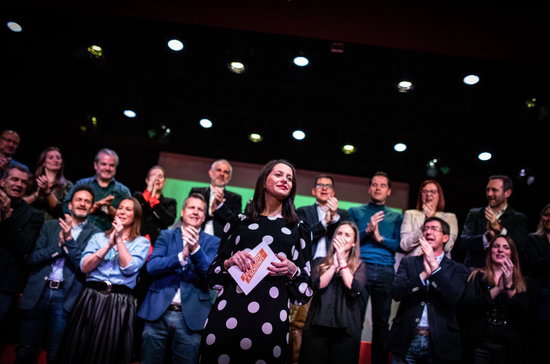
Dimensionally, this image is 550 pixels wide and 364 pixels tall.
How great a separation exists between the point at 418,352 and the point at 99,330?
2.41 meters

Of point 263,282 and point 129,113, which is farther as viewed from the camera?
Answer: point 129,113

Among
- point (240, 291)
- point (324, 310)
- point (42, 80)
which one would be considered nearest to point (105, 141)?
point (42, 80)

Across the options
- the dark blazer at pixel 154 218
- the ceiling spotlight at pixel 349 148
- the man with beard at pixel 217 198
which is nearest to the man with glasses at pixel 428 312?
the man with beard at pixel 217 198

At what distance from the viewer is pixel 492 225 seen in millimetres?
4328

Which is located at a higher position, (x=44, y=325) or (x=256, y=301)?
(x=256, y=301)

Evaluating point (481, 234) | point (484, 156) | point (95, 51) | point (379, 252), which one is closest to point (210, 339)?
point (379, 252)

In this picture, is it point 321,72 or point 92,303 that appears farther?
point 321,72

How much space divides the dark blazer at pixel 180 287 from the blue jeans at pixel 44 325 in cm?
70

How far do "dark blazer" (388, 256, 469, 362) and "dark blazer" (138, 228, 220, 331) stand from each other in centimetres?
151

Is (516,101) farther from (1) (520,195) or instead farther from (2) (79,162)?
(2) (79,162)

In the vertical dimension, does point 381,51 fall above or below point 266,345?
above

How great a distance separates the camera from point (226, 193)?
4.98 metres

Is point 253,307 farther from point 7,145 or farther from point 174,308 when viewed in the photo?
point 7,145

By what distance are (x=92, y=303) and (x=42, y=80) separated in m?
4.68
